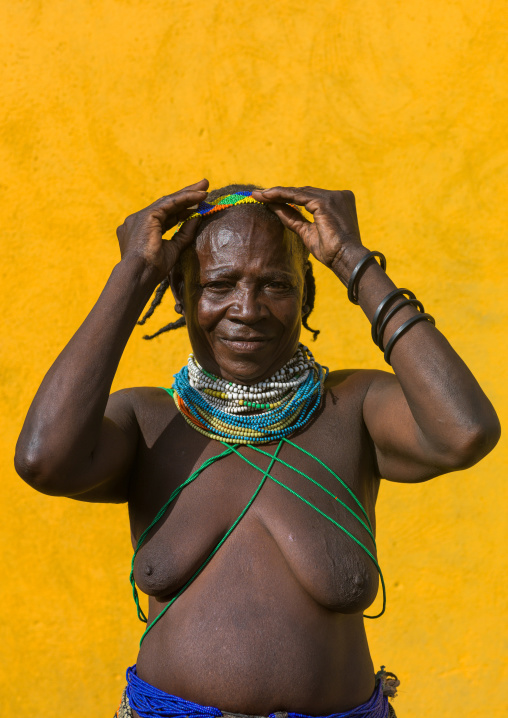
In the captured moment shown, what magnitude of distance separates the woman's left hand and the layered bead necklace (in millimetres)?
362

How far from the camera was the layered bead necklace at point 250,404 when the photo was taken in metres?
2.69

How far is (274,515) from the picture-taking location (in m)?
2.58

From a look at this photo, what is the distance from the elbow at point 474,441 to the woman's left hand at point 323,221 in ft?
1.86

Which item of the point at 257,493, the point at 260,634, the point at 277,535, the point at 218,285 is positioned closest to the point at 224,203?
the point at 218,285

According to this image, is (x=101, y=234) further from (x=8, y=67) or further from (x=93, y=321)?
(x=93, y=321)

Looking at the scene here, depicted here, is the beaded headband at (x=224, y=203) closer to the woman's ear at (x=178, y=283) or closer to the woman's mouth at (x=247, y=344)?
the woman's ear at (x=178, y=283)

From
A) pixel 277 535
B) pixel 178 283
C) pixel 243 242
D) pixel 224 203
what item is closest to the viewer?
pixel 277 535

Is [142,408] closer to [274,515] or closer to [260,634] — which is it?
[274,515]

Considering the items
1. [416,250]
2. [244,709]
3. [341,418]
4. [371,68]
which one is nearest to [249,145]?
[371,68]

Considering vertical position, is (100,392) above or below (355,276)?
below

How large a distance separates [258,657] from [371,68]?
2984 mm

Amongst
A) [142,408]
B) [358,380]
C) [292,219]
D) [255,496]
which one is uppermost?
[292,219]

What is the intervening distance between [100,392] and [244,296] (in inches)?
19.7

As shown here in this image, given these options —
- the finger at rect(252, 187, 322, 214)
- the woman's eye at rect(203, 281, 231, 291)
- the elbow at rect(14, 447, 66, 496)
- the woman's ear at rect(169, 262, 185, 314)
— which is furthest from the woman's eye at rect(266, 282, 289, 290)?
the elbow at rect(14, 447, 66, 496)
